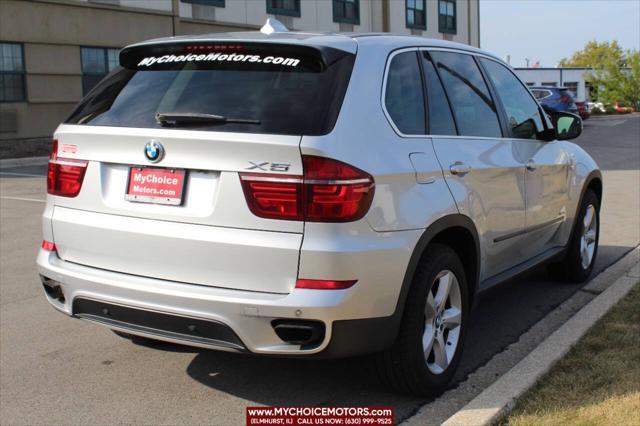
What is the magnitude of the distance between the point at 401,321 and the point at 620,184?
1127 centimetres

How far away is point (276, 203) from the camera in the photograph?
3.50 metres

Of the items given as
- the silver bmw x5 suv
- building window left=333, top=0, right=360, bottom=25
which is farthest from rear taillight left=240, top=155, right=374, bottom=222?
building window left=333, top=0, right=360, bottom=25

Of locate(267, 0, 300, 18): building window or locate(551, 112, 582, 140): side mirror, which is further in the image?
locate(267, 0, 300, 18): building window

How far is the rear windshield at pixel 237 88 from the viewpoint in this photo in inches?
143

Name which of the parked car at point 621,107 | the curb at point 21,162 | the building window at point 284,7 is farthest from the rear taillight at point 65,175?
the parked car at point 621,107

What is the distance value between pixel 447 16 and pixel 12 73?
87.5 ft

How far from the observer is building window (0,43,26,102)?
77.8ft

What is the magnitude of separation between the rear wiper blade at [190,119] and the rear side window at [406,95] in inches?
31.8

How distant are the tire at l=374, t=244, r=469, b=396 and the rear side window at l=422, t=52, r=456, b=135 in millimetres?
705

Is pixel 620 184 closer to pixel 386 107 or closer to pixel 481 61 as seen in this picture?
pixel 481 61

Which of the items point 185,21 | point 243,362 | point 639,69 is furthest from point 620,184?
point 639,69

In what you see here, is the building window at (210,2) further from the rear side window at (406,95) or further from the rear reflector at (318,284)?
the rear reflector at (318,284)

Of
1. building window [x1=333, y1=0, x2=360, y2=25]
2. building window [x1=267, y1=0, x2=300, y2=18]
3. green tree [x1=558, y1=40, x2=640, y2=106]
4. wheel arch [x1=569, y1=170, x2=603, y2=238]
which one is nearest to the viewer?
wheel arch [x1=569, y1=170, x2=603, y2=238]

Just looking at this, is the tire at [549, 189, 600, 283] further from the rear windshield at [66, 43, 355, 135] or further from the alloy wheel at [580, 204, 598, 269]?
the rear windshield at [66, 43, 355, 135]
